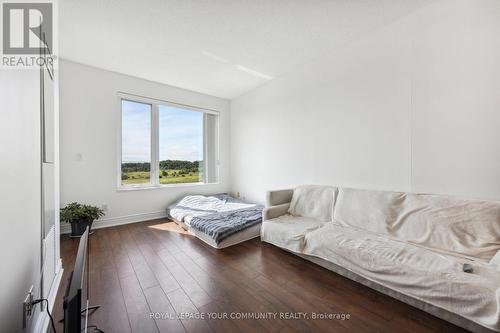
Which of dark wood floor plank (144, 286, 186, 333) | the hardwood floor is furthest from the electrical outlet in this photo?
dark wood floor plank (144, 286, 186, 333)

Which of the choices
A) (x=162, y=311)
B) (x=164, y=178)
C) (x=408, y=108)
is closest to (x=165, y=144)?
(x=164, y=178)

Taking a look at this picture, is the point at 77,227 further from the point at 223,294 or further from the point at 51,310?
the point at 223,294

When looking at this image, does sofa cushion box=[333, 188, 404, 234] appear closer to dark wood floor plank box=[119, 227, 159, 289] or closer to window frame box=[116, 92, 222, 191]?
dark wood floor plank box=[119, 227, 159, 289]

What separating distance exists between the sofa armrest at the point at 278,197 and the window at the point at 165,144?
2.33m

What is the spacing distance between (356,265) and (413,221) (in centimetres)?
78

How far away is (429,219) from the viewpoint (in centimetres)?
190

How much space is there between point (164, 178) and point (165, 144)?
2.33ft

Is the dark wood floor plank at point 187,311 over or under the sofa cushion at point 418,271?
under

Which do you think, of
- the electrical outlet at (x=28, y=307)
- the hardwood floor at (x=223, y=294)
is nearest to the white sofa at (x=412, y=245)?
the hardwood floor at (x=223, y=294)

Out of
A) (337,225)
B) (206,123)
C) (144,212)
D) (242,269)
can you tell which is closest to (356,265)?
(337,225)

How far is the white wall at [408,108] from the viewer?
185 cm

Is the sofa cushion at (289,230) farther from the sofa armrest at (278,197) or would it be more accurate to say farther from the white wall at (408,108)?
the white wall at (408,108)

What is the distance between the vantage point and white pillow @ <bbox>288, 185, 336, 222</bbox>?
8.89 feet

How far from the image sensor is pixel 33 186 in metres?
1.22
